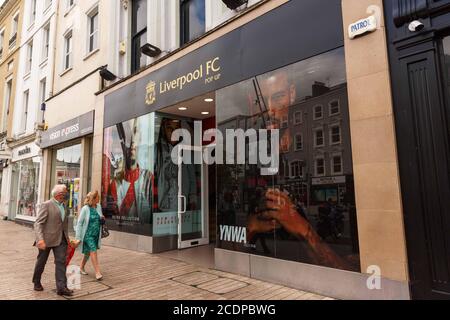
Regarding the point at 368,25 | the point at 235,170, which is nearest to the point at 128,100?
the point at 235,170

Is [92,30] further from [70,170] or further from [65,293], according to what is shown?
[65,293]

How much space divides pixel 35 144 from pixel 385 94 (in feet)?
51.8

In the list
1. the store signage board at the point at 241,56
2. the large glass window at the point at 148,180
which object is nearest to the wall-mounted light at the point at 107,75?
the store signage board at the point at 241,56

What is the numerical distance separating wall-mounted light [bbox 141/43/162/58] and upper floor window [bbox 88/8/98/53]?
176 inches

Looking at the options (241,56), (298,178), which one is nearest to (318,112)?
(298,178)

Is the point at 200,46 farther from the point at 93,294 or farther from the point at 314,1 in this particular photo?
the point at 93,294

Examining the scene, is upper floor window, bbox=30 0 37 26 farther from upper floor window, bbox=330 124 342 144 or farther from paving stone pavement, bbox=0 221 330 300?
upper floor window, bbox=330 124 342 144

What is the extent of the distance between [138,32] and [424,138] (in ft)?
30.1

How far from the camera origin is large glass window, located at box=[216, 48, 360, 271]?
16.0 feet

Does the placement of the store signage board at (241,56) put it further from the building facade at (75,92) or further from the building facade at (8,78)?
the building facade at (8,78)

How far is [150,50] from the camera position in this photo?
8977 millimetres

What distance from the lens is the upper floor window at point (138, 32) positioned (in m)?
10.4

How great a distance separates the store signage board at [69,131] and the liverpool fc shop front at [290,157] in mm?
3584

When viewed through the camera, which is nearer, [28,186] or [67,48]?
[67,48]
